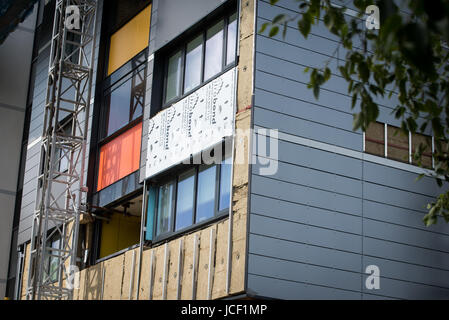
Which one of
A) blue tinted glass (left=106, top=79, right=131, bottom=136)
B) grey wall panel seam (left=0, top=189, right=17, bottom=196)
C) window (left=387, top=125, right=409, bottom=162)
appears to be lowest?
window (left=387, top=125, right=409, bottom=162)

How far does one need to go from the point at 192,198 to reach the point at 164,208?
154 cm

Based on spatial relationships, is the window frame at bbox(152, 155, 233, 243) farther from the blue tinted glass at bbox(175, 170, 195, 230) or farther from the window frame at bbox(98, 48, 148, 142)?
the window frame at bbox(98, 48, 148, 142)

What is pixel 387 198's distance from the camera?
63.8 ft

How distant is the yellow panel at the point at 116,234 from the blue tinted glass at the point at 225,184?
24.2ft

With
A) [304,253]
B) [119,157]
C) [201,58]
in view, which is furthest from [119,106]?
[304,253]

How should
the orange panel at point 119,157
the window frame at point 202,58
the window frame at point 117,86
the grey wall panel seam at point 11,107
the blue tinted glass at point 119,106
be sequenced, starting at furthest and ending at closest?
the grey wall panel seam at point 11,107
the blue tinted glass at point 119,106
the window frame at point 117,86
the orange panel at point 119,157
the window frame at point 202,58

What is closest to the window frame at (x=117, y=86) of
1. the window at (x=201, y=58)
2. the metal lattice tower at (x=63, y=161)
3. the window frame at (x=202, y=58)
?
the metal lattice tower at (x=63, y=161)

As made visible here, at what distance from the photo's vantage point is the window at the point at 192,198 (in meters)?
18.9

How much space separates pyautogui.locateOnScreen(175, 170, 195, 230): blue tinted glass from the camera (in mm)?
20047

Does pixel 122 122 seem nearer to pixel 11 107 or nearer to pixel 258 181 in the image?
pixel 258 181

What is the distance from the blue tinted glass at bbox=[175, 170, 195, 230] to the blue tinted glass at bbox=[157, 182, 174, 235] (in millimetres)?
402

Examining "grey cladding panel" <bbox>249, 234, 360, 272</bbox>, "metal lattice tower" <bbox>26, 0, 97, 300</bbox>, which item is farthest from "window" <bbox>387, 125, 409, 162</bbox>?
"metal lattice tower" <bbox>26, 0, 97, 300</bbox>

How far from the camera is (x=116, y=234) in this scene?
2552 cm

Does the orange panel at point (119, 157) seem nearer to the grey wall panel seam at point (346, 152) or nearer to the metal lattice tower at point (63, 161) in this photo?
the metal lattice tower at point (63, 161)
